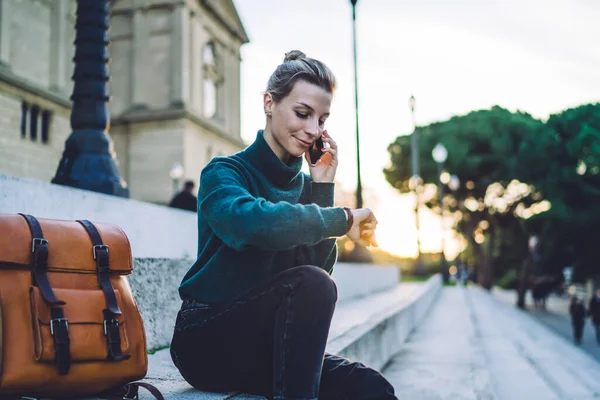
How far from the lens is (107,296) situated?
186 cm

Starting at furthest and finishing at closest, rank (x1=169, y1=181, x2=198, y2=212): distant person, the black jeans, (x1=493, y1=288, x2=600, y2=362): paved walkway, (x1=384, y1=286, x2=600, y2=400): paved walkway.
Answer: (x1=493, y1=288, x2=600, y2=362): paved walkway
(x1=169, y1=181, x2=198, y2=212): distant person
(x1=384, y1=286, x2=600, y2=400): paved walkway
the black jeans

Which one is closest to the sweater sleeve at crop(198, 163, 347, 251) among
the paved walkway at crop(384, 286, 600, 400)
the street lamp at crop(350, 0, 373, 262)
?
the paved walkway at crop(384, 286, 600, 400)

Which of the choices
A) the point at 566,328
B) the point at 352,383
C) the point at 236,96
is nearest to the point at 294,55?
the point at 352,383

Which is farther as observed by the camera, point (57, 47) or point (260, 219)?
point (57, 47)

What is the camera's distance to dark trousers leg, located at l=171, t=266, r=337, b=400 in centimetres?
172

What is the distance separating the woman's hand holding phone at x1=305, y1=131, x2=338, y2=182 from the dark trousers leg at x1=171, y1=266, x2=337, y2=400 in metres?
0.66

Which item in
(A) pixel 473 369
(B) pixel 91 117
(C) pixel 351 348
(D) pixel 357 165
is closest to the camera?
(C) pixel 351 348

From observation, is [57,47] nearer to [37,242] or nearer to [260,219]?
[37,242]

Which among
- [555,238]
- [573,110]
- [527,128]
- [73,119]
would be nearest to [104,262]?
[73,119]

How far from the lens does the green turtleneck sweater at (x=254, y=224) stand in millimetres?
1735

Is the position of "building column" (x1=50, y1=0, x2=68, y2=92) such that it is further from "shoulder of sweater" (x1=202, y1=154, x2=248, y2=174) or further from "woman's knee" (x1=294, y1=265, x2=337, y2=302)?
"woman's knee" (x1=294, y1=265, x2=337, y2=302)

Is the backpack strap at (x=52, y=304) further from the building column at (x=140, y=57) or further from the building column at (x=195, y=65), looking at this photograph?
the building column at (x=140, y=57)

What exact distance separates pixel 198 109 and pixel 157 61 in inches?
123

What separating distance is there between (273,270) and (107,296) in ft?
1.86
